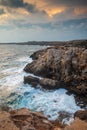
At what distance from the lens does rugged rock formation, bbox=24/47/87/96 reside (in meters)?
20.4

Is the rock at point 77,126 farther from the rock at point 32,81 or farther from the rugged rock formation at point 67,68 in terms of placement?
the rock at point 32,81

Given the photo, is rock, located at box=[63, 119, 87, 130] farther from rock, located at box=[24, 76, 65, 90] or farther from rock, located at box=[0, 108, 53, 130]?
rock, located at box=[24, 76, 65, 90]

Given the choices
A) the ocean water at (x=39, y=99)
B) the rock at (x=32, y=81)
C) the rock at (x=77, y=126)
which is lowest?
the ocean water at (x=39, y=99)

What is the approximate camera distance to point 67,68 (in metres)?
22.1

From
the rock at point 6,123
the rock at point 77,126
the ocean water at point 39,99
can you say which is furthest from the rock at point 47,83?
the rock at point 77,126

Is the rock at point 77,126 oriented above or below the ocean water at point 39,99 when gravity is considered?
above

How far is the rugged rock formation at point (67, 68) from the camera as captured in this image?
20359mm

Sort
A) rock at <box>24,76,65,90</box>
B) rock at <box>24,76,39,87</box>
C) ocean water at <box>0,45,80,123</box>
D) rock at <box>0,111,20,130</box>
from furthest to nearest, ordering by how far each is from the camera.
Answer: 1. rock at <box>24,76,39,87</box>
2. rock at <box>24,76,65,90</box>
3. ocean water at <box>0,45,80,123</box>
4. rock at <box>0,111,20,130</box>

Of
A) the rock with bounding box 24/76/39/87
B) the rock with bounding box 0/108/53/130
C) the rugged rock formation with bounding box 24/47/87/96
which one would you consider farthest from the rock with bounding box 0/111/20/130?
the rock with bounding box 24/76/39/87

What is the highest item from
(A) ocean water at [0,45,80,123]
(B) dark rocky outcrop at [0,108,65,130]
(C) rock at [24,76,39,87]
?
(B) dark rocky outcrop at [0,108,65,130]

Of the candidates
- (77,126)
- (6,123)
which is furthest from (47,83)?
(77,126)

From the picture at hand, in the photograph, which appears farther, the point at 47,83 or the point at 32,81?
the point at 32,81

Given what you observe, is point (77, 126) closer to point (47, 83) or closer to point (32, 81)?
point (47, 83)

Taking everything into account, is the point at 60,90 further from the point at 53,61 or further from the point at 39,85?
the point at 53,61
